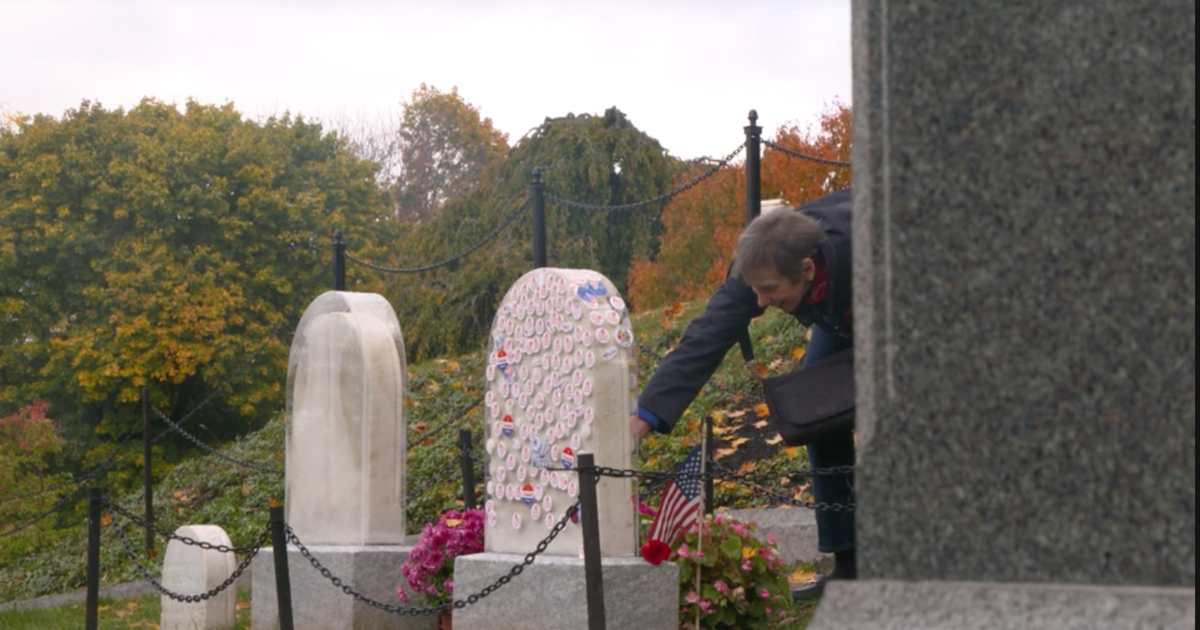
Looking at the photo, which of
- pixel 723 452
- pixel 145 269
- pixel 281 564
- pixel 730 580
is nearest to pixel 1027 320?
pixel 730 580

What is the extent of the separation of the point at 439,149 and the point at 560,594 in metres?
37.2

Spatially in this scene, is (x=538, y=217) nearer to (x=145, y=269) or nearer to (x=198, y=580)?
(x=198, y=580)

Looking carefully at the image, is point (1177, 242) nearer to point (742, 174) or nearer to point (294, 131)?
point (742, 174)

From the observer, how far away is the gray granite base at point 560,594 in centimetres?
557

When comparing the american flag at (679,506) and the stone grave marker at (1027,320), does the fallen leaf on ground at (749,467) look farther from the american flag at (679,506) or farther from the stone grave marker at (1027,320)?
the stone grave marker at (1027,320)

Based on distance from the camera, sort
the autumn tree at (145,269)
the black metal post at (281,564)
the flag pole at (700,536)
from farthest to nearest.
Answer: the autumn tree at (145,269) → the black metal post at (281,564) → the flag pole at (700,536)

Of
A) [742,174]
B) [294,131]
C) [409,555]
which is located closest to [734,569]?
[409,555]

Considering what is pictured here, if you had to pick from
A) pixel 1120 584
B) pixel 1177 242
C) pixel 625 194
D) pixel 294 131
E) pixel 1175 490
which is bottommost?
pixel 1120 584

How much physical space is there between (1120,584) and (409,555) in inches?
214

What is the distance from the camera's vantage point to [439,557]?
681 centimetres

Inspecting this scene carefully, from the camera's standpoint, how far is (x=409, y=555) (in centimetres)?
702

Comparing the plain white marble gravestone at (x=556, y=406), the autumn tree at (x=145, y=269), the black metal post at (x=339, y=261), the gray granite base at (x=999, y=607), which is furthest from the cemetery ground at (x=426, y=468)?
the autumn tree at (x=145, y=269)

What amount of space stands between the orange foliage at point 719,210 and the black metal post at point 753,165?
23.6 ft

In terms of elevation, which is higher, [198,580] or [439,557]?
[439,557]
